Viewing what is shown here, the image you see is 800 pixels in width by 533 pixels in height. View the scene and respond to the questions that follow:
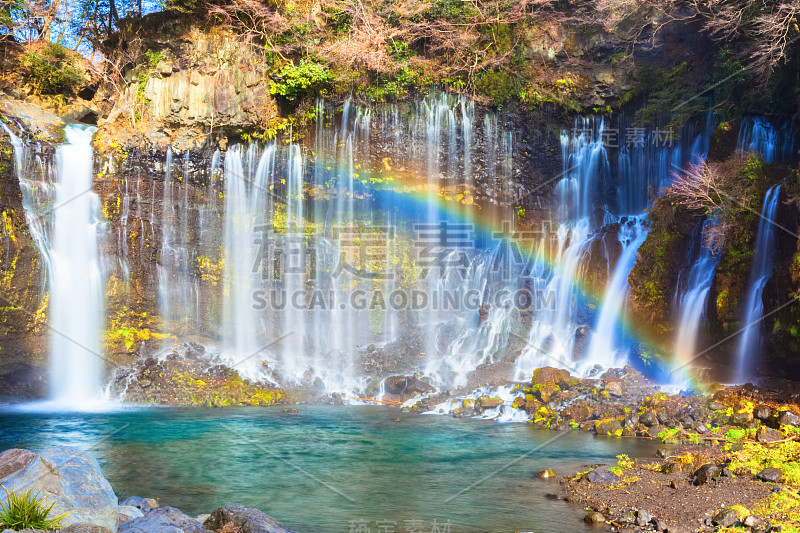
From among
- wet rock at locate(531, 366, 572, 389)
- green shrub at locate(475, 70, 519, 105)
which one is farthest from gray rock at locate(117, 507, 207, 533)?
green shrub at locate(475, 70, 519, 105)

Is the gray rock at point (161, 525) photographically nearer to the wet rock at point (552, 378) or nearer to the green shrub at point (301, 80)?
the wet rock at point (552, 378)

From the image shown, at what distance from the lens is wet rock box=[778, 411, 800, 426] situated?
9195 mm

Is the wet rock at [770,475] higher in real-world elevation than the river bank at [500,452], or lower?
higher

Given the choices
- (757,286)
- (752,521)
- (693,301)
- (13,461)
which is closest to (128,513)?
(13,461)

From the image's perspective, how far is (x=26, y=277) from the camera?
1584cm

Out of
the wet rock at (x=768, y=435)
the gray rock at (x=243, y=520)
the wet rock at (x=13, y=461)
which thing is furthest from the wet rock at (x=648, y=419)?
the wet rock at (x=13, y=461)

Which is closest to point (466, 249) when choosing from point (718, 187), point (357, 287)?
point (357, 287)

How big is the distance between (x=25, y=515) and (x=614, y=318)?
13627 millimetres

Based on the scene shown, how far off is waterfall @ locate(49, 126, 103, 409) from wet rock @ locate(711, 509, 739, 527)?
14.9 m

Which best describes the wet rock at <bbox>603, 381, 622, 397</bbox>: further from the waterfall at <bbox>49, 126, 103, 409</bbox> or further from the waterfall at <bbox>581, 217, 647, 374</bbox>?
the waterfall at <bbox>49, 126, 103, 409</bbox>

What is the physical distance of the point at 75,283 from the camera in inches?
644

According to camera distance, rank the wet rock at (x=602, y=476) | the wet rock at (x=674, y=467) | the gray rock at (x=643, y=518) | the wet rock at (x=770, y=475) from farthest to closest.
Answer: the wet rock at (x=674, y=467) < the wet rock at (x=602, y=476) < the wet rock at (x=770, y=475) < the gray rock at (x=643, y=518)

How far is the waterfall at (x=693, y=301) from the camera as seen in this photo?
13.1 metres

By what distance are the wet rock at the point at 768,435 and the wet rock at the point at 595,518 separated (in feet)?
12.5
